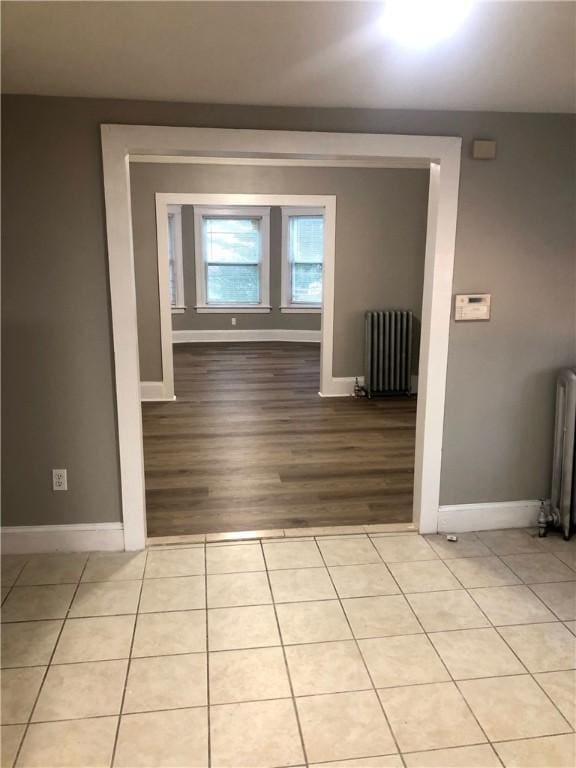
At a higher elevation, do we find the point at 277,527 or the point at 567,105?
the point at 567,105

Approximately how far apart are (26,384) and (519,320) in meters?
2.53

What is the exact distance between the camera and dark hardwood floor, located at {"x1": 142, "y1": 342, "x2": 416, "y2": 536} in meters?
3.49

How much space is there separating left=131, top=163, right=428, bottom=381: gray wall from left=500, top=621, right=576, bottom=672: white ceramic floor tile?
410 cm

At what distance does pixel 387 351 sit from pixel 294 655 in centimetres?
430

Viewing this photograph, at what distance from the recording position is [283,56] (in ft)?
6.68

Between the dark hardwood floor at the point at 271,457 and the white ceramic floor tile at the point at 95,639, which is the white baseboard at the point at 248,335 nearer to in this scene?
the dark hardwood floor at the point at 271,457

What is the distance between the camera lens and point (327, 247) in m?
6.02

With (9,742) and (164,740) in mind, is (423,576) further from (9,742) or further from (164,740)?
(9,742)

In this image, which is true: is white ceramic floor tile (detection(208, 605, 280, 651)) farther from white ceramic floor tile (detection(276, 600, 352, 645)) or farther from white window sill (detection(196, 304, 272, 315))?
white window sill (detection(196, 304, 272, 315))

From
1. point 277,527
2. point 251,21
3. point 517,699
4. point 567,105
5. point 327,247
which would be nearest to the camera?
point 251,21

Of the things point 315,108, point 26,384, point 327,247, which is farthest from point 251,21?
point 327,247

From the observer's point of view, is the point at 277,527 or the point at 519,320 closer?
the point at 519,320

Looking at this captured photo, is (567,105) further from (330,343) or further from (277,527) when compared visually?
(330,343)

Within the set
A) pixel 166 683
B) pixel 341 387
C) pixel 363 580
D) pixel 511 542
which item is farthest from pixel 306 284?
pixel 166 683
